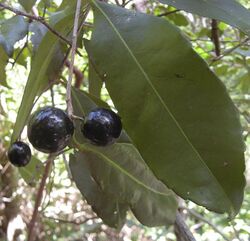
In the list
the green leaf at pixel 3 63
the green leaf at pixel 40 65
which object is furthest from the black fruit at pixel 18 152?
the green leaf at pixel 3 63

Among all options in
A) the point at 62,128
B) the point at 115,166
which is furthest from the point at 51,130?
the point at 115,166

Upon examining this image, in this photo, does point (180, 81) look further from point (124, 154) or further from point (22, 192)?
point (22, 192)

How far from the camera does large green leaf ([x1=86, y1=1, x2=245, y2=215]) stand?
2.07ft

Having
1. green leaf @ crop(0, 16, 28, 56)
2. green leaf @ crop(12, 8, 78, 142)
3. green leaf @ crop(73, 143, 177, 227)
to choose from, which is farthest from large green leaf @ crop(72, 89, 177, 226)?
green leaf @ crop(0, 16, 28, 56)

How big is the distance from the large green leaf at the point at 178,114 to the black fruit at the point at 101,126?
0.06 feet

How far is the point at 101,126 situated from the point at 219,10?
0.26 meters

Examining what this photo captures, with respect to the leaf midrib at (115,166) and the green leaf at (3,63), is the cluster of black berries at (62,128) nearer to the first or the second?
the leaf midrib at (115,166)

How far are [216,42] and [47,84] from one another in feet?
2.35

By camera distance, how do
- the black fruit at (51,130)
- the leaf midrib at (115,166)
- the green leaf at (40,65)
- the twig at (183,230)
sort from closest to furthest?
the black fruit at (51,130), the green leaf at (40,65), the leaf midrib at (115,166), the twig at (183,230)

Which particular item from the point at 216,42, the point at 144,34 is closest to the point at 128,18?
the point at 144,34

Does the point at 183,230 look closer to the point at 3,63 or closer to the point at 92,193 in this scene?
the point at 92,193

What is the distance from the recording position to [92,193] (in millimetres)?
1137

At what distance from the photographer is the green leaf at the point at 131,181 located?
100 cm

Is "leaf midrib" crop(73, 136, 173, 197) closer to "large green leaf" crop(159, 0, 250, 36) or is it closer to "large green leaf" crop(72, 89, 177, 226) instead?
"large green leaf" crop(72, 89, 177, 226)
